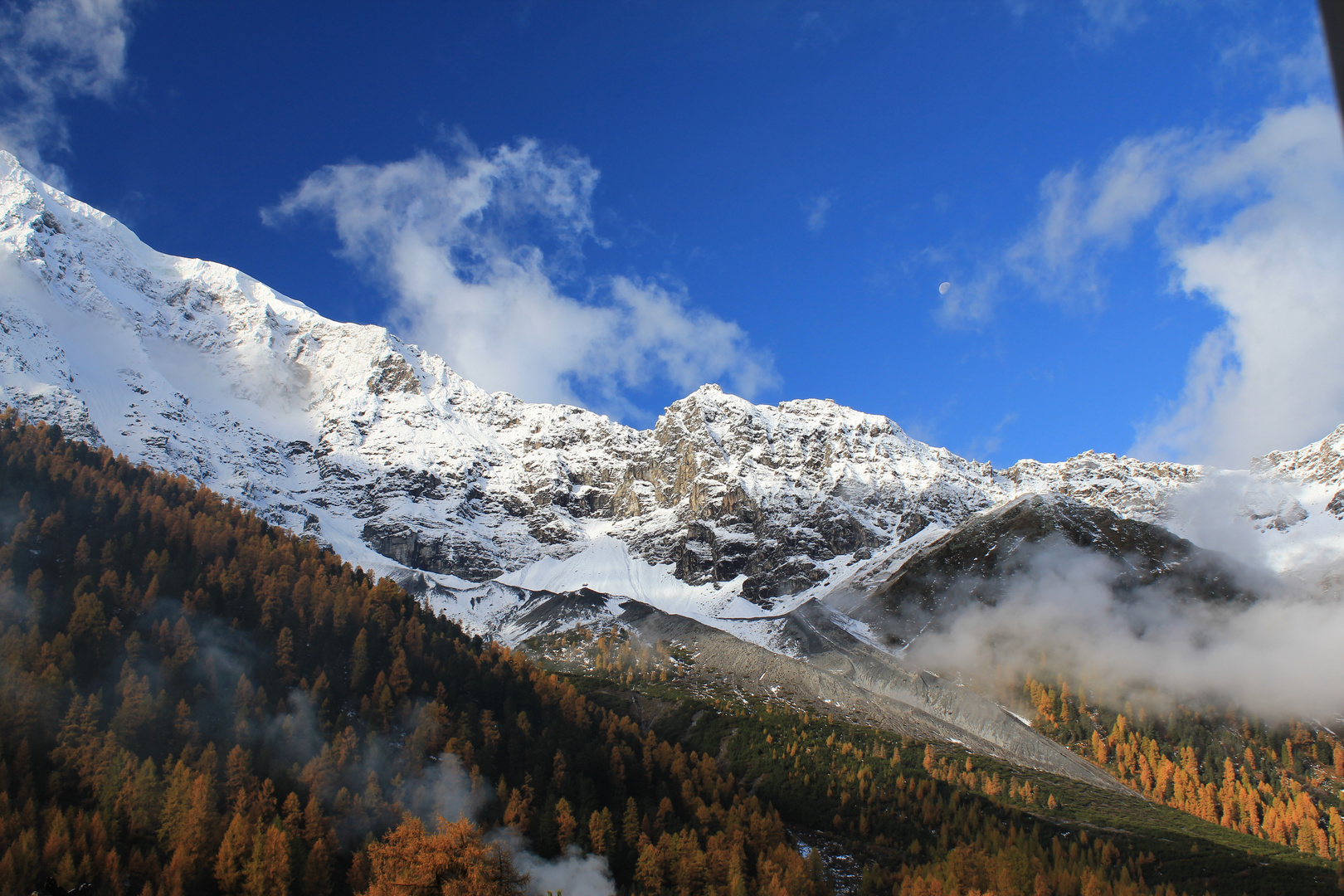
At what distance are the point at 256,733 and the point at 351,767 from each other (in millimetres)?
13853

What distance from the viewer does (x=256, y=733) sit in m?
109

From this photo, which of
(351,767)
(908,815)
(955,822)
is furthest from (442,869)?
(955,822)

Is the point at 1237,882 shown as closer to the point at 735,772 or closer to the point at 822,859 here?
the point at 822,859

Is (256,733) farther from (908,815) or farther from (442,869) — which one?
(908,815)

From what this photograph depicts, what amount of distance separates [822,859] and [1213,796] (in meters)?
127

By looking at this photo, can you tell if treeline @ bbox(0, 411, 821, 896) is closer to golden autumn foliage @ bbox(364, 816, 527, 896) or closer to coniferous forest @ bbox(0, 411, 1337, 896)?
coniferous forest @ bbox(0, 411, 1337, 896)

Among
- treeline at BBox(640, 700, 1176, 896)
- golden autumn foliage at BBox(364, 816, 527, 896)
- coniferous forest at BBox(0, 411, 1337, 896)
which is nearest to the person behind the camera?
golden autumn foliage at BBox(364, 816, 527, 896)

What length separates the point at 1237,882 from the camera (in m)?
122

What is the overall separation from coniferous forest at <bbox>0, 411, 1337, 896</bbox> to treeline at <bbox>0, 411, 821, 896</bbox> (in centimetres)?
40

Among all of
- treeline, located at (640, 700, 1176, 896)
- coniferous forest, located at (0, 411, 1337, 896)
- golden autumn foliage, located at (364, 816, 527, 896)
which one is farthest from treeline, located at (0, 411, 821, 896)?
treeline, located at (640, 700, 1176, 896)

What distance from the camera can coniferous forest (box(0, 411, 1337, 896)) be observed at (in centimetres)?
8681

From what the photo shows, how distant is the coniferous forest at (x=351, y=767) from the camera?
86.8 m

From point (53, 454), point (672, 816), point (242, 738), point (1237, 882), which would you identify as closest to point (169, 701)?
point (242, 738)

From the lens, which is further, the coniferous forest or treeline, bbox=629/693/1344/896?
treeline, bbox=629/693/1344/896
